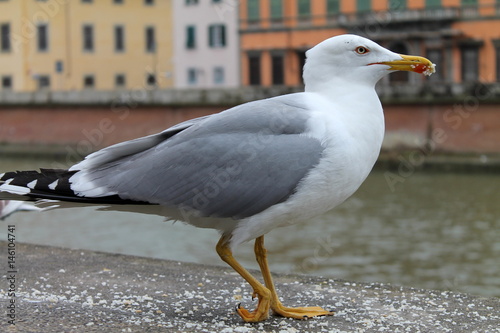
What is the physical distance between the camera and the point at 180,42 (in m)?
50.7

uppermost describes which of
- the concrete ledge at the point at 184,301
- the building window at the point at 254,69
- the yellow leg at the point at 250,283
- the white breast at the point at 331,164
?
the white breast at the point at 331,164

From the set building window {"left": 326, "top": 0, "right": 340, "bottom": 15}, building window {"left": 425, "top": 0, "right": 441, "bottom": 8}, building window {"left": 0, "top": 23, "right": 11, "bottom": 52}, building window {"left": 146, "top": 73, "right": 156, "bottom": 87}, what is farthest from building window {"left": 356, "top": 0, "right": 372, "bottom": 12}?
building window {"left": 0, "top": 23, "right": 11, "bottom": 52}

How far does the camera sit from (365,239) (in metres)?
17.1

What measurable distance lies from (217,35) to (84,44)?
32.9 feet

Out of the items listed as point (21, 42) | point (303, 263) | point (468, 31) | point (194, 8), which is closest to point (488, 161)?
point (468, 31)

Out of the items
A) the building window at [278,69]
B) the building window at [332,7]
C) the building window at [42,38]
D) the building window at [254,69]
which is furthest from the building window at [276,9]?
the building window at [42,38]

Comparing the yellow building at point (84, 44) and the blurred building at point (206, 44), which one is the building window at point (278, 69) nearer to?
the blurred building at point (206, 44)

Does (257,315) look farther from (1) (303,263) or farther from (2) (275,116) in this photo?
(1) (303,263)

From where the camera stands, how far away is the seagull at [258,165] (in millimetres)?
4301

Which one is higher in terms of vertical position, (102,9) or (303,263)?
(102,9)

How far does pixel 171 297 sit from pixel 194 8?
45.8m

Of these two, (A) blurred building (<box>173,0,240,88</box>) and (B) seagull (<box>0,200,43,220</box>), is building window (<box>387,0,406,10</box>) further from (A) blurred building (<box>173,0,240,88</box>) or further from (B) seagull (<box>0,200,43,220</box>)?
(B) seagull (<box>0,200,43,220</box>)

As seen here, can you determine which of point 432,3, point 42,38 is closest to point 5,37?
point 42,38

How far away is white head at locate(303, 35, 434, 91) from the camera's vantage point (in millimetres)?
4516
